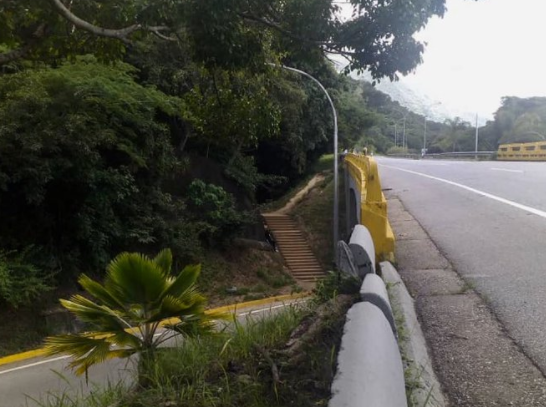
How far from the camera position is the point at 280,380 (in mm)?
2711

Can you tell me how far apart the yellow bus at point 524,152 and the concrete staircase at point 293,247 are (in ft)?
44.8

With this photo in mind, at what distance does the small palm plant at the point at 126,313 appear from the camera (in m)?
4.63

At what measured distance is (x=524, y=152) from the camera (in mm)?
34938

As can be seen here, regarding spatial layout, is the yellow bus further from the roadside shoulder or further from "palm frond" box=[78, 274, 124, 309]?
"palm frond" box=[78, 274, 124, 309]

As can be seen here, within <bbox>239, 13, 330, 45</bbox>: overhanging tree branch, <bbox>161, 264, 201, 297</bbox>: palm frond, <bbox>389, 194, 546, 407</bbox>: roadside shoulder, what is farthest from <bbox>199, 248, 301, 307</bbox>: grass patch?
<bbox>161, 264, 201, 297</bbox>: palm frond

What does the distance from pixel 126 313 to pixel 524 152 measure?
3434 centimetres

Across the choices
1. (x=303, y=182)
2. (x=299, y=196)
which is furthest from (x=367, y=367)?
(x=303, y=182)

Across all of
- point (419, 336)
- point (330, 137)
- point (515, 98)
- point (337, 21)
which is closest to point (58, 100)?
point (337, 21)

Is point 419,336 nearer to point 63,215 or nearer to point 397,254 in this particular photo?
point 397,254

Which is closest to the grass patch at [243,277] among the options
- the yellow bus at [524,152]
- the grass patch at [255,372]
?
the yellow bus at [524,152]

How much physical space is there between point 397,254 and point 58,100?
11.5m

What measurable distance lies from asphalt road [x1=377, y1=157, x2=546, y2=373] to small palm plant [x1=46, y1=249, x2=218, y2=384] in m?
2.41

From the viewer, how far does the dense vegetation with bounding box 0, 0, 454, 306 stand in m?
8.19

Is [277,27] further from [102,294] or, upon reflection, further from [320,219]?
[320,219]
